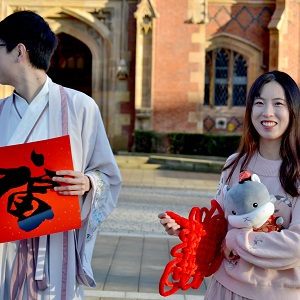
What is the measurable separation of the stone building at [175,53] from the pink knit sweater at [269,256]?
1471cm

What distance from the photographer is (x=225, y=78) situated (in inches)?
722

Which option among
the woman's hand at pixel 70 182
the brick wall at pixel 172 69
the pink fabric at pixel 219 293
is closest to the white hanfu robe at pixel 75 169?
the woman's hand at pixel 70 182

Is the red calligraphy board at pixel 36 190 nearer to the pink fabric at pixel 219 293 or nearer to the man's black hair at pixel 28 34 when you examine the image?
the man's black hair at pixel 28 34

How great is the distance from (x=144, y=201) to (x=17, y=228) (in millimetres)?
7292

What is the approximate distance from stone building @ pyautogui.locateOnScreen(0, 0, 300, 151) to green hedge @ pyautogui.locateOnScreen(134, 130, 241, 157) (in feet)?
1.86

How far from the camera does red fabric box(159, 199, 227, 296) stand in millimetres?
2275

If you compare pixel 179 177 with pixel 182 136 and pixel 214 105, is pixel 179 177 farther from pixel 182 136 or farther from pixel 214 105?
pixel 214 105

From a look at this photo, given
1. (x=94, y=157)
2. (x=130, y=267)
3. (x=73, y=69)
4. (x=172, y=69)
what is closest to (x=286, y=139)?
(x=94, y=157)

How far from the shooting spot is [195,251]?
232cm

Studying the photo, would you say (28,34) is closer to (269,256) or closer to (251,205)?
(251,205)

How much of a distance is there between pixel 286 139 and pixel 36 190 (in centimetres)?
112

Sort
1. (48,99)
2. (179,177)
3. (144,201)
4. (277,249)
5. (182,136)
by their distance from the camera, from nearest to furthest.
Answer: (277,249) → (48,99) → (144,201) → (179,177) → (182,136)

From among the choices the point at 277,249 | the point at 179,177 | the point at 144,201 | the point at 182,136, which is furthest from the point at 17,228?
the point at 182,136

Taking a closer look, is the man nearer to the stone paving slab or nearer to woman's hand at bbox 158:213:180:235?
woman's hand at bbox 158:213:180:235
